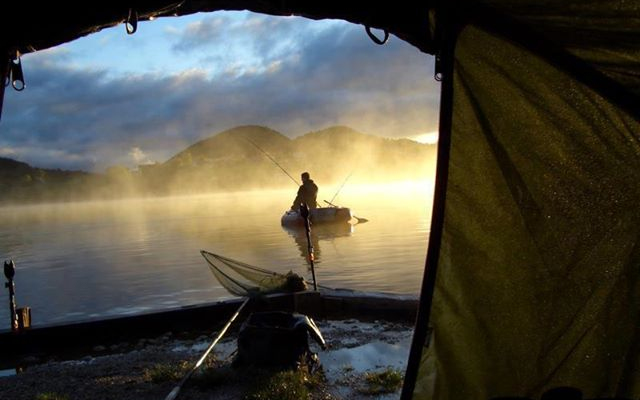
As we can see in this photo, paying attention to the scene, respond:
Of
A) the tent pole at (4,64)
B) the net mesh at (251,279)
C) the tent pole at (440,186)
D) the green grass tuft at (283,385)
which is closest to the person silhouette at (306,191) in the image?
the net mesh at (251,279)

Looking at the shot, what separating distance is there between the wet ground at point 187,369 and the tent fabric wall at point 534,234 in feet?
12.8

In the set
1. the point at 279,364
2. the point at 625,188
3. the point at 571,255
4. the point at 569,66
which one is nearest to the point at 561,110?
the point at 569,66

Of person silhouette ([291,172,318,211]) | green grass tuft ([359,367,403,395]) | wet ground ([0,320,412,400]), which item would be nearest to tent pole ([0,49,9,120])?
wet ground ([0,320,412,400])

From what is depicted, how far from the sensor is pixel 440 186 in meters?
3.56

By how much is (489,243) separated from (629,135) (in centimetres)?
109

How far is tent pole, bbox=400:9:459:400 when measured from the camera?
3.47 metres

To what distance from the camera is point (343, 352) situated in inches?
372

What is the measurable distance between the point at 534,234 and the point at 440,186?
668 mm

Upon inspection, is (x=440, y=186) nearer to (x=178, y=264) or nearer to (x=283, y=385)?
(x=283, y=385)

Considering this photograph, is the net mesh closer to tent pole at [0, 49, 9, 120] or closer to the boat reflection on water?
tent pole at [0, 49, 9, 120]

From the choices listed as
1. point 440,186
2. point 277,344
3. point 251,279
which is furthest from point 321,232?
point 440,186

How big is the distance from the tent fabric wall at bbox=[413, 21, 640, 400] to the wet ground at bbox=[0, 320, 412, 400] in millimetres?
3912

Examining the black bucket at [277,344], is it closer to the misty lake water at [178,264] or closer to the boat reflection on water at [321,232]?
the misty lake water at [178,264]

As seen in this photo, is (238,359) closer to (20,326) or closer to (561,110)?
(20,326)
